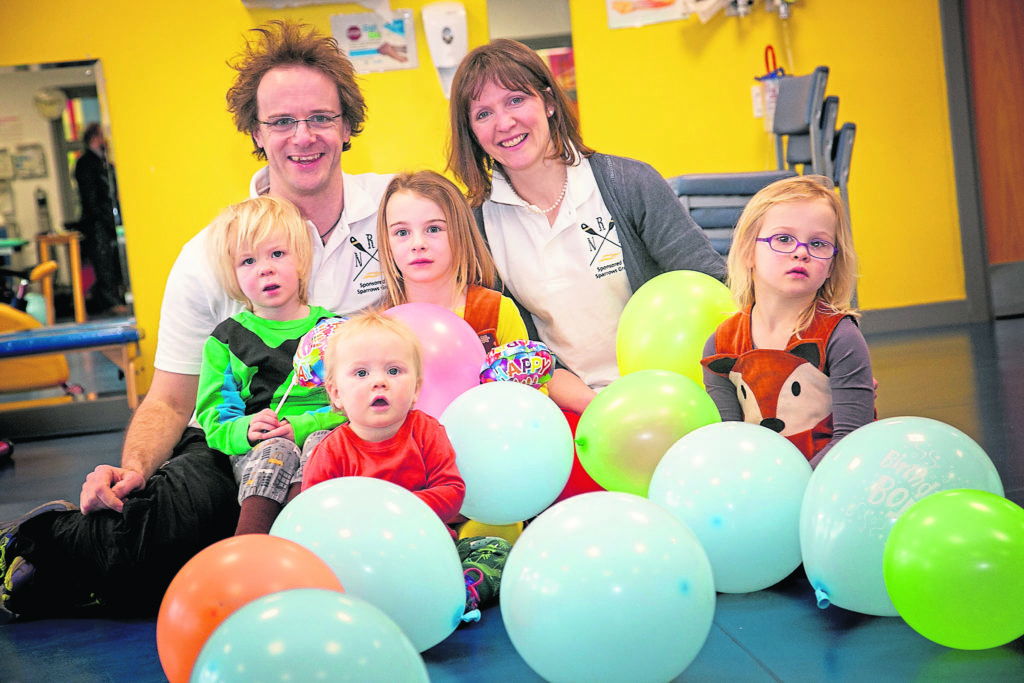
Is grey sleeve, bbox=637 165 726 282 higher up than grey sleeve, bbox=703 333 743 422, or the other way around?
grey sleeve, bbox=637 165 726 282

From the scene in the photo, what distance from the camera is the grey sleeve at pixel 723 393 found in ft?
6.40

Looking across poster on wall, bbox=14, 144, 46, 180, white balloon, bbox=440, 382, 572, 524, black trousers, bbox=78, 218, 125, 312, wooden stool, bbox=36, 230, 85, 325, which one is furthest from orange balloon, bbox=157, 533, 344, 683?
poster on wall, bbox=14, 144, 46, 180

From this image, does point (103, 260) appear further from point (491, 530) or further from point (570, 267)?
point (491, 530)

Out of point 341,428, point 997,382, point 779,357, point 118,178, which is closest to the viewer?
point 341,428

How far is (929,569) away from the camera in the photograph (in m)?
1.16

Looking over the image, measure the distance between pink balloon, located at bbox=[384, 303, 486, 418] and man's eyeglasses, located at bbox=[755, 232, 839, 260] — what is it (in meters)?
0.65

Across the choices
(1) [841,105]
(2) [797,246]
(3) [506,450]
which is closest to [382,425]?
(3) [506,450]

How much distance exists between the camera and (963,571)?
1.14 metres

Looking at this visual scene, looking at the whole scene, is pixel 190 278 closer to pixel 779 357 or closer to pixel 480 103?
pixel 480 103

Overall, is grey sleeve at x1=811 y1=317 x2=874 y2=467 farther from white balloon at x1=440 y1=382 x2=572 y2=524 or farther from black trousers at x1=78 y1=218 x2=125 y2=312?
black trousers at x1=78 y1=218 x2=125 y2=312

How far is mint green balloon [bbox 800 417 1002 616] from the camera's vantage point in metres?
1.29

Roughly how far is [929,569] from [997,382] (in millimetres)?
2330

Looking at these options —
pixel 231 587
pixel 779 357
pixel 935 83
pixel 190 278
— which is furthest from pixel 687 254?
pixel 935 83

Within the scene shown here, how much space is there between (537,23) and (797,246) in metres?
3.79
